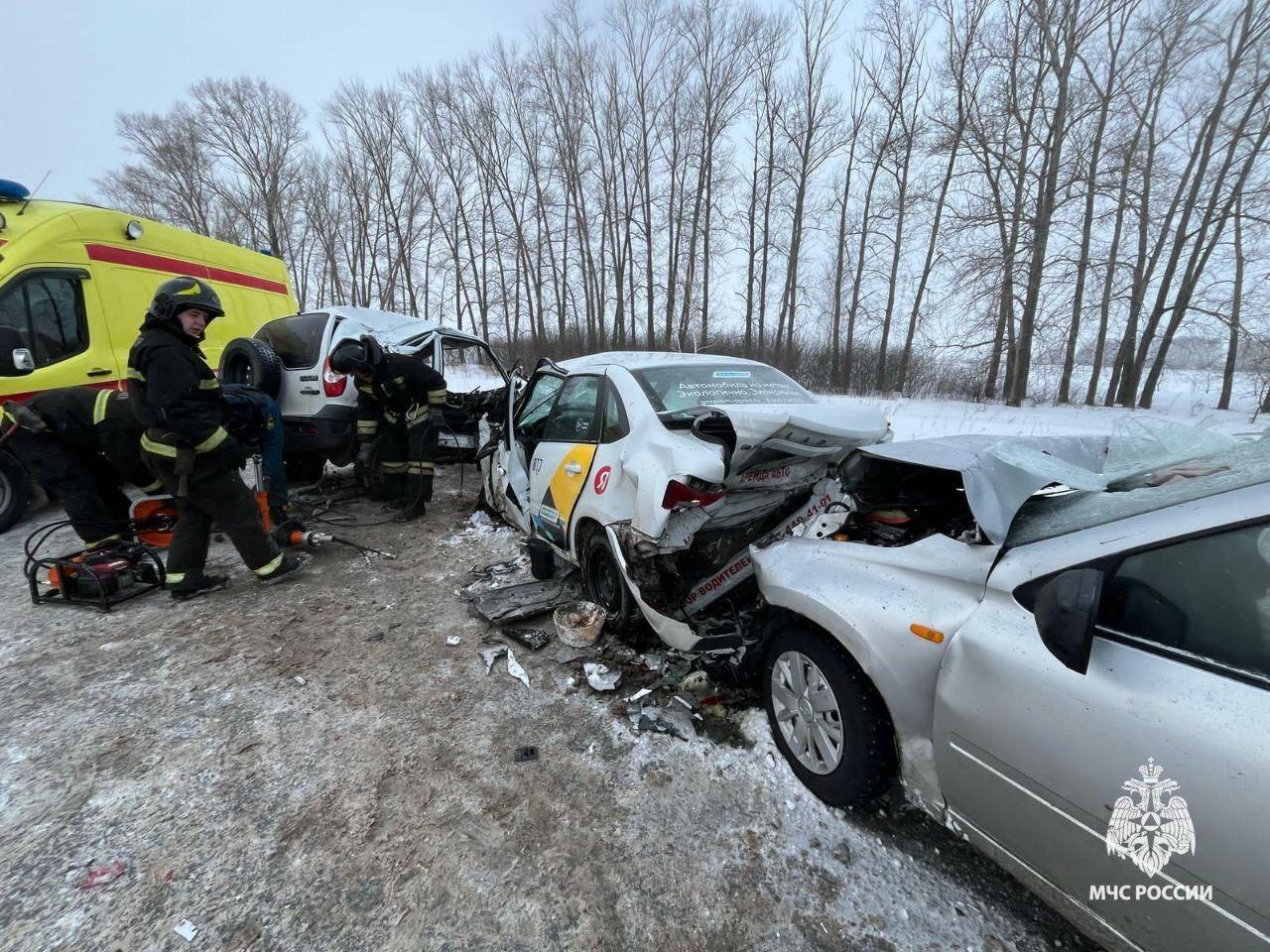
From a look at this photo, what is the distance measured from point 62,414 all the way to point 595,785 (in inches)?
198

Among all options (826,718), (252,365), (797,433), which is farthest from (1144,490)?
(252,365)

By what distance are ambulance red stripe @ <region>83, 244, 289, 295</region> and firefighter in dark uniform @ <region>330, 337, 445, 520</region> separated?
2451mm

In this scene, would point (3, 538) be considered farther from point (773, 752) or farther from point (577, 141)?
point (577, 141)

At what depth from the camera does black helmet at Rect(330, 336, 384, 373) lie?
510 centimetres

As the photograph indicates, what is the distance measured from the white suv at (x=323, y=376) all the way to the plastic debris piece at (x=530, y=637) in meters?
3.63

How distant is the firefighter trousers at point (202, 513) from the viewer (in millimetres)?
3715

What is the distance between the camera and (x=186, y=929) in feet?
5.37

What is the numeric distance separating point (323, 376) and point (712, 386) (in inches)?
178

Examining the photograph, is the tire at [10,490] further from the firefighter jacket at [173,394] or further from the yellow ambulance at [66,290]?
the firefighter jacket at [173,394]

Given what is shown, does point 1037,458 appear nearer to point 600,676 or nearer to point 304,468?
point 600,676

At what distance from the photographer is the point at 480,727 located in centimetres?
254

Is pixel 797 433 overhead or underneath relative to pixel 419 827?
overhead

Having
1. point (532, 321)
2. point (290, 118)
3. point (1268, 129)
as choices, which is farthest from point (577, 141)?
point (1268, 129)

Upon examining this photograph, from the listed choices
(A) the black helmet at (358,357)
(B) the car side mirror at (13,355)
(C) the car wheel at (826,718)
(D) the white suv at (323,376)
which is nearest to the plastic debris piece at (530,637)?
(C) the car wheel at (826,718)
